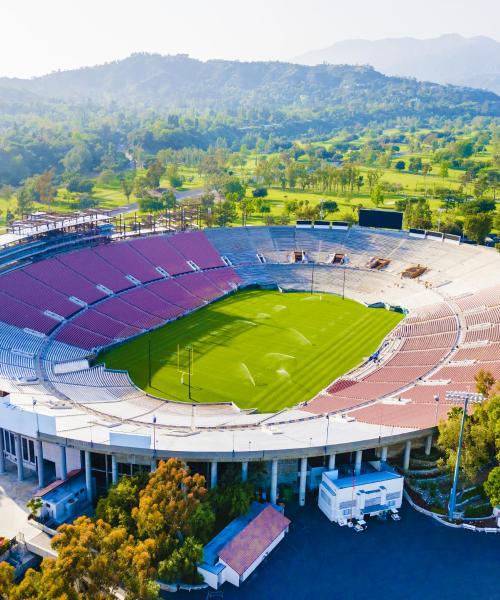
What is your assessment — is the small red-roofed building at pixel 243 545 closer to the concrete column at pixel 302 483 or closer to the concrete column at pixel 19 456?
the concrete column at pixel 302 483

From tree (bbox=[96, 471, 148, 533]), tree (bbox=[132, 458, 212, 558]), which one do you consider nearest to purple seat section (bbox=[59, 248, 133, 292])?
tree (bbox=[96, 471, 148, 533])

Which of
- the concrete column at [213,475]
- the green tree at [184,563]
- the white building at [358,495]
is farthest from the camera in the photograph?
the concrete column at [213,475]

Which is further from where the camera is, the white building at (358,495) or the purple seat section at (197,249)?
the purple seat section at (197,249)

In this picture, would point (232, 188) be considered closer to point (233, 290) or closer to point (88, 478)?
point (233, 290)

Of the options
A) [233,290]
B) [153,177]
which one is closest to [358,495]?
[233,290]

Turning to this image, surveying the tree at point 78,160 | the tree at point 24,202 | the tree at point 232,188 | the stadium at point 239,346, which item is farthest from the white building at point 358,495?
the tree at point 78,160

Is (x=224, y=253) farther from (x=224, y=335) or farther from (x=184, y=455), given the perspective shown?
(x=184, y=455)

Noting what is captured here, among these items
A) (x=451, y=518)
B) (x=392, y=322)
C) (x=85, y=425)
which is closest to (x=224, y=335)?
(x=392, y=322)
